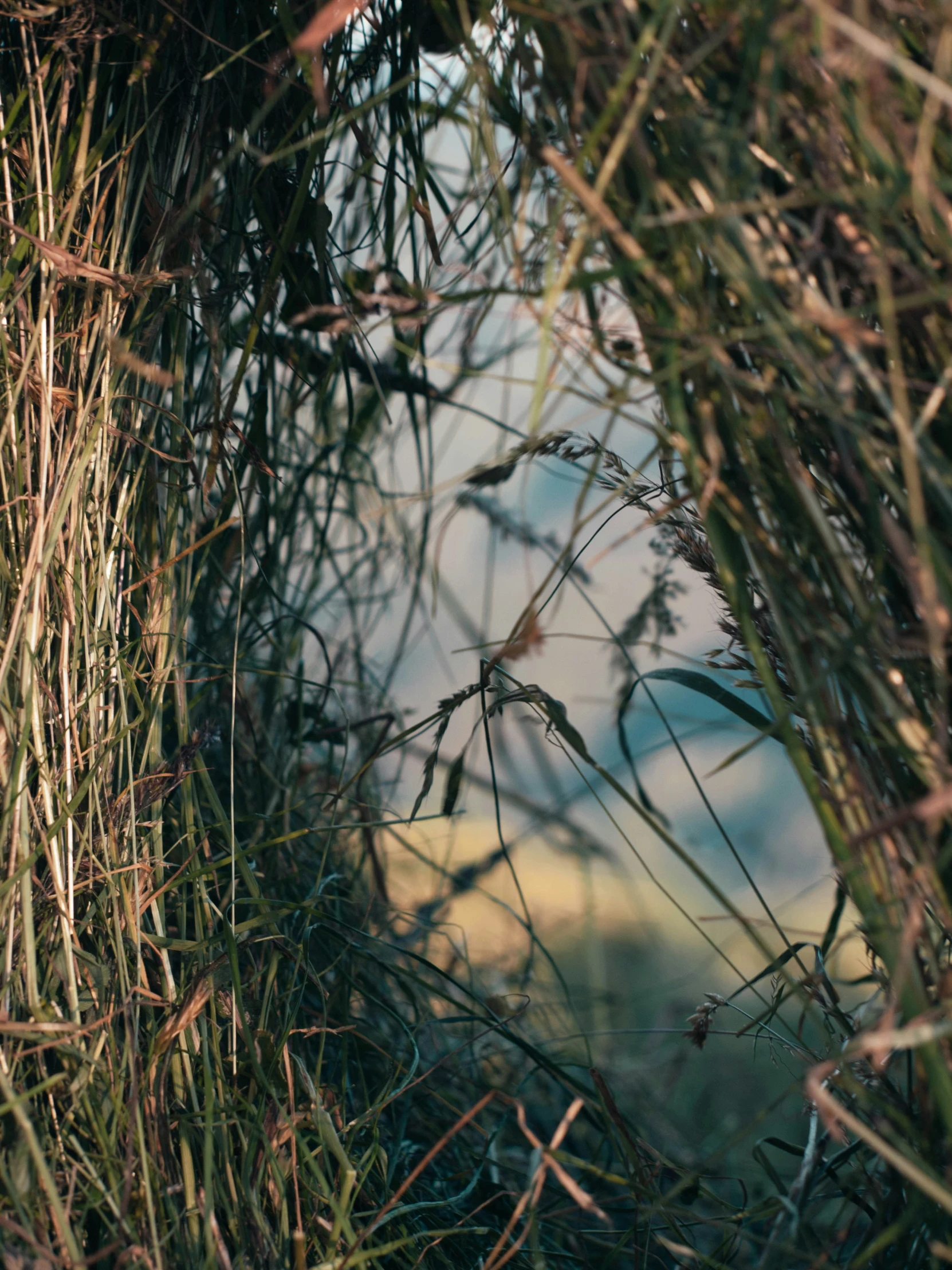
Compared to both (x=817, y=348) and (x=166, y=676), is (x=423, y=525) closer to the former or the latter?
(x=166, y=676)

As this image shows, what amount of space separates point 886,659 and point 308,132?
1.44 ft

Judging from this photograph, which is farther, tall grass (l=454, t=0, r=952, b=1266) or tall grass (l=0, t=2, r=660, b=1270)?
tall grass (l=0, t=2, r=660, b=1270)

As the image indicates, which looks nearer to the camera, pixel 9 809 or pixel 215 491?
pixel 9 809

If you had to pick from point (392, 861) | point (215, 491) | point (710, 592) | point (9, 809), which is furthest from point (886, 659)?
point (392, 861)

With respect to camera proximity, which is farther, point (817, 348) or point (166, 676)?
point (166, 676)

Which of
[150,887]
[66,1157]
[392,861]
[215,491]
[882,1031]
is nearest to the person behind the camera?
[882,1031]

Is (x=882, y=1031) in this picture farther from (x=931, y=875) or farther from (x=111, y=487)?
(x=111, y=487)

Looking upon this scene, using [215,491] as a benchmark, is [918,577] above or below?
below

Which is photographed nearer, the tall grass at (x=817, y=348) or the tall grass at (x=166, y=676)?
the tall grass at (x=817, y=348)

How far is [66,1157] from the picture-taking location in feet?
1.15

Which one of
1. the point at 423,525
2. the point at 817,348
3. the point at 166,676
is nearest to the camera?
the point at 817,348

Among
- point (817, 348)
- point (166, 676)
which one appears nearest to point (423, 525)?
point (166, 676)

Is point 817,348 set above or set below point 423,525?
below

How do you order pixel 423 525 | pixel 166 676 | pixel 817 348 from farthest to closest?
pixel 423 525 → pixel 166 676 → pixel 817 348
